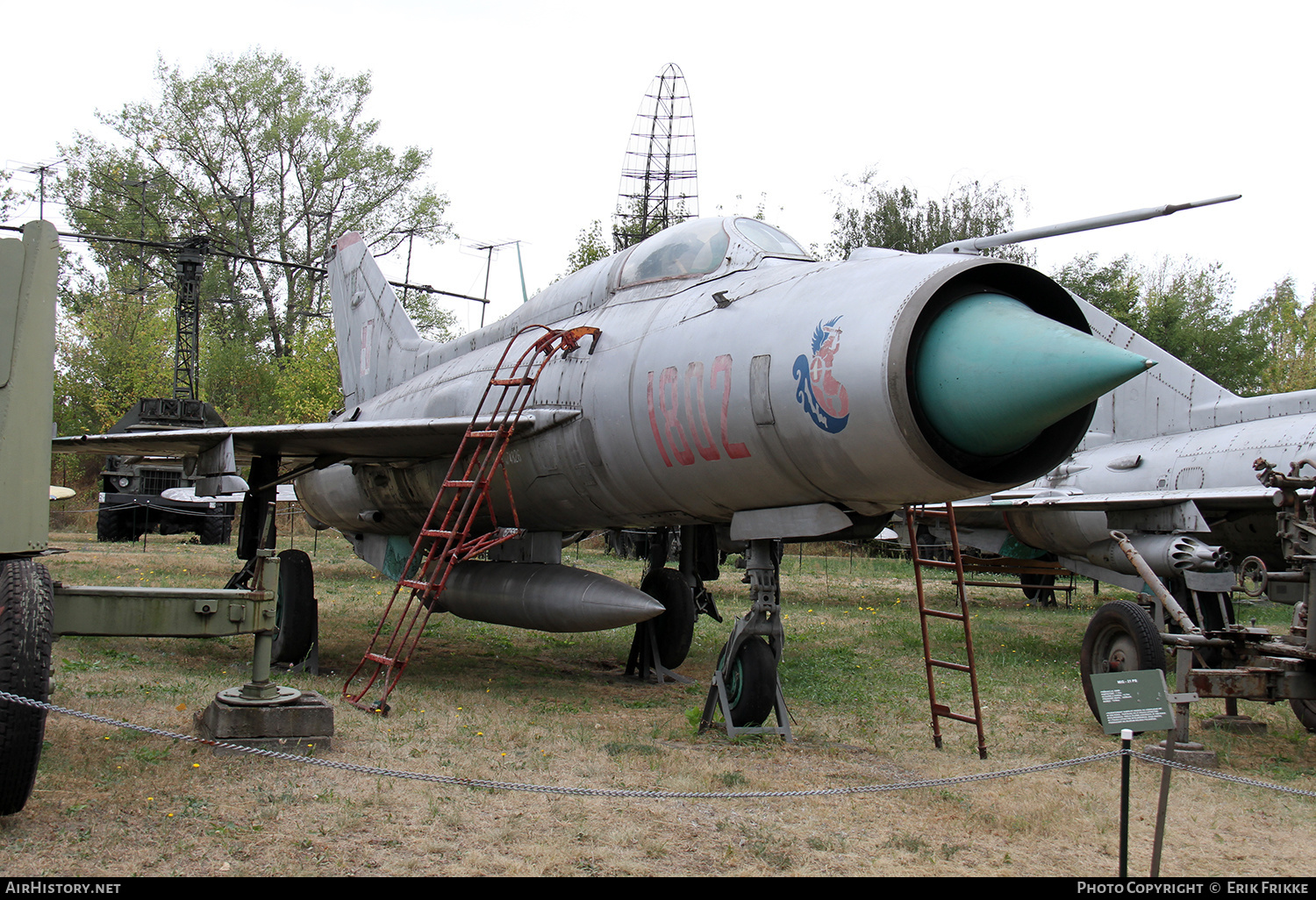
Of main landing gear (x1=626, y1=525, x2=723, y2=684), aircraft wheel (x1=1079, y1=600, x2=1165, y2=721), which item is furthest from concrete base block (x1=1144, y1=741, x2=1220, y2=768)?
main landing gear (x1=626, y1=525, x2=723, y2=684)

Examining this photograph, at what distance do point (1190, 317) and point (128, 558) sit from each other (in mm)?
32510

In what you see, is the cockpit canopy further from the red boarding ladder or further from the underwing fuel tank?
the underwing fuel tank

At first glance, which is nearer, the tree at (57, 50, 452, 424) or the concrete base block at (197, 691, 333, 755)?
the concrete base block at (197, 691, 333, 755)

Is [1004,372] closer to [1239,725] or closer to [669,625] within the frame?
[1239,725]

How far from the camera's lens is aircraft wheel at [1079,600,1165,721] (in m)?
6.70

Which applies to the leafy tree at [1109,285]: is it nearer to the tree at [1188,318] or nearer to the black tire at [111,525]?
the tree at [1188,318]

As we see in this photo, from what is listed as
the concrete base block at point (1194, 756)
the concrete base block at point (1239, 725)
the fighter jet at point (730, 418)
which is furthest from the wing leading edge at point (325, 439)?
the concrete base block at point (1239, 725)

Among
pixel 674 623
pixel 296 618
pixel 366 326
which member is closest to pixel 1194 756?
pixel 674 623

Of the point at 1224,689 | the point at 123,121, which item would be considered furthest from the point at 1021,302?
the point at 123,121

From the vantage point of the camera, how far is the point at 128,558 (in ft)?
59.7

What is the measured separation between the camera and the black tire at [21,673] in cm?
361

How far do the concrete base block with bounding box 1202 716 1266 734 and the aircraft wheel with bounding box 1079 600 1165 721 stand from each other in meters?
0.61

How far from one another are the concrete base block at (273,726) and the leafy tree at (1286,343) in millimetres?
31546

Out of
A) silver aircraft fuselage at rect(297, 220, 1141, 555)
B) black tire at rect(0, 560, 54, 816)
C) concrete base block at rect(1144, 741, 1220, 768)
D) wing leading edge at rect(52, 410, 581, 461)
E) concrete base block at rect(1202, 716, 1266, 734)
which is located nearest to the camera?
black tire at rect(0, 560, 54, 816)
